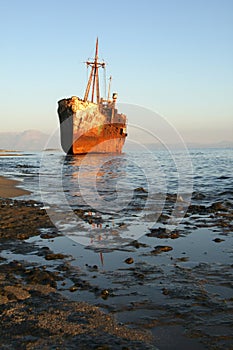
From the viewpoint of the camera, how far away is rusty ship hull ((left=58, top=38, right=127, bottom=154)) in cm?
5403

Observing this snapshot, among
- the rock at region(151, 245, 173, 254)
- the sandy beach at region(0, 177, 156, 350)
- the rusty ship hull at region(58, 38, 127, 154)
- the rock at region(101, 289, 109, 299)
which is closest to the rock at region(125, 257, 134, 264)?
the rock at region(151, 245, 173, 254)

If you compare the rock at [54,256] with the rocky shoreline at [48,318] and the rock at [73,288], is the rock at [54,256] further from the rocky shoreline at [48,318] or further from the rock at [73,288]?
the rock at [73,288]

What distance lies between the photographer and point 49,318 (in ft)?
13.1

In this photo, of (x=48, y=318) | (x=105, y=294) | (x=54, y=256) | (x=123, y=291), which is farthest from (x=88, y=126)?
(x=48, y=318)

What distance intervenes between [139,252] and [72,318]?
3.03 m

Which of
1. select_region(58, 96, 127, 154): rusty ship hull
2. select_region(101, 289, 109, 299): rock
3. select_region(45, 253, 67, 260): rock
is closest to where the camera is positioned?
select_region(101, 289, 109, 299): rock

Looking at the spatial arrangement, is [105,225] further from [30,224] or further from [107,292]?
[107,292]

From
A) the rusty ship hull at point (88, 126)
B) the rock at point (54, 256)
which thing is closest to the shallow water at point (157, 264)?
the rock at point (54, 256)

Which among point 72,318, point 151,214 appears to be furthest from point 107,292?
point 151,214

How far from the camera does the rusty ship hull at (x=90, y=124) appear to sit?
54.0m

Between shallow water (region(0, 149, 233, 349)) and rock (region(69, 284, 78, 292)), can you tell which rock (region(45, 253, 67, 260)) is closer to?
shallow water (region(0, 149, 233, 349))

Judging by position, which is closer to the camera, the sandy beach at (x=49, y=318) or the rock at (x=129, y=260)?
the sandy beach at (x=49, y=318)

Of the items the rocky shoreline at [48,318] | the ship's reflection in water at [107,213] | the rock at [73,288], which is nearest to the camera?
the rocky shoreline at [48,318]

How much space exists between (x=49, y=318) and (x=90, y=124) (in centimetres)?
5308
